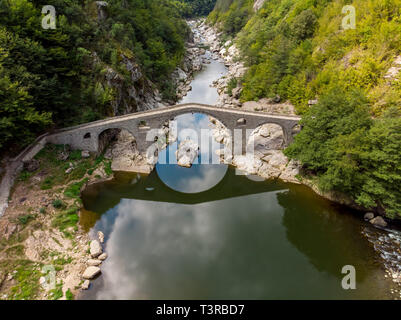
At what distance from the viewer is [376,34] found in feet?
88.8

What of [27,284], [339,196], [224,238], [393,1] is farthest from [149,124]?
[393,1]

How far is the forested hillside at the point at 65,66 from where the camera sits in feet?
71.8

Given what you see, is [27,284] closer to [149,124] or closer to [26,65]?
[149,124]

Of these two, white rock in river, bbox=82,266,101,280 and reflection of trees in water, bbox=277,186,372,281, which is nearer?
white rock in river, bbox=82,266,101,280

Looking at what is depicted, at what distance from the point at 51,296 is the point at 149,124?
19943 millimetres

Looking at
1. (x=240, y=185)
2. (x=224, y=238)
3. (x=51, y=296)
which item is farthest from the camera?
(x=240, y=185)

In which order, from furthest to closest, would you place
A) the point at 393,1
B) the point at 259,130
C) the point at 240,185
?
the point at 259,130, the point at 240,185, the point at 393,1

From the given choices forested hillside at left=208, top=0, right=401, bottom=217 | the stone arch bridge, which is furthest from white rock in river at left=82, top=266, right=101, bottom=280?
forested hillside at left=208, top=0, right=401, bottom=217

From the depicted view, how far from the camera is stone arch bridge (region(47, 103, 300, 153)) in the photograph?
27.6 meters

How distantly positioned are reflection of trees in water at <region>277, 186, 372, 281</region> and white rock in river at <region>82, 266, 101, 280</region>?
17403 mm

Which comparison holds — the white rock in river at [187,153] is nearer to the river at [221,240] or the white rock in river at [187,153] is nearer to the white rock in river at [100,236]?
the river at [221,240]

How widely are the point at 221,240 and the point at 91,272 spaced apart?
11382 mm

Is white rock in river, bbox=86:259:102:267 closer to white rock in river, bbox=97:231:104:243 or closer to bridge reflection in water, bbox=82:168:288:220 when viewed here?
white rock in river, bbox=97:231:104:243

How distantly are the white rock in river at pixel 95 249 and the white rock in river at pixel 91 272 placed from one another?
129 centimetres
